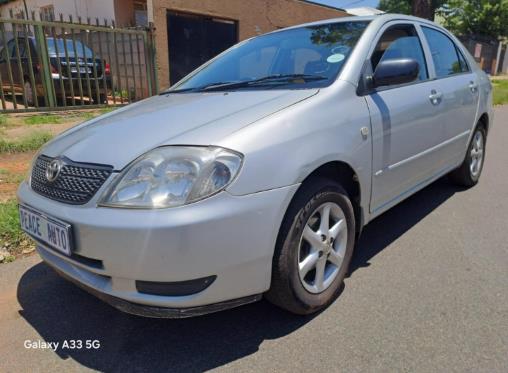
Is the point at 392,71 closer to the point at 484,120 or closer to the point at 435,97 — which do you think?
the point at 435,97

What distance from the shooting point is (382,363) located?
1997mm

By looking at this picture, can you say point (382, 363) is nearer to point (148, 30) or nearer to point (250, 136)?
point (250, 136)

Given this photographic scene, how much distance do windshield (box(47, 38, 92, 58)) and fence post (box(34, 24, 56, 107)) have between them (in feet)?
0.75

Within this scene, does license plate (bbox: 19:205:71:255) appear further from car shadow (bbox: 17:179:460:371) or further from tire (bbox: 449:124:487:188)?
tire (bbox: 449:124:487:188)

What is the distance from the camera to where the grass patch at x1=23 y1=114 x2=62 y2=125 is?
298 inches

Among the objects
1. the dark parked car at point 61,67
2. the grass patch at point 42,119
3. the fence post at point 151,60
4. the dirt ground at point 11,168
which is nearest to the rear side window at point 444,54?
the dirt ground at point 11,168

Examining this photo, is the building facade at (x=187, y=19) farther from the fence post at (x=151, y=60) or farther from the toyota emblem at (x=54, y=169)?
the toyota emblem at (x=54, y=169)

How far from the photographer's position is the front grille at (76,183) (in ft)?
6.45

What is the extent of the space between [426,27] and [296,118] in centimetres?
231

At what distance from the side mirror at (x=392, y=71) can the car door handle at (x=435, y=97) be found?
2.24ft

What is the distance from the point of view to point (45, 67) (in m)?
8.52

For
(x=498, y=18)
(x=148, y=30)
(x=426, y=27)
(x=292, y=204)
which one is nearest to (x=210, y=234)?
(x=292, y=204)

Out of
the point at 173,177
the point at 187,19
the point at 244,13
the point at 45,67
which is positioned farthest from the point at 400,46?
the point at 244,13

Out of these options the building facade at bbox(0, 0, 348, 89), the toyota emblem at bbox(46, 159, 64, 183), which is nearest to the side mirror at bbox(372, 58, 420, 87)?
the toyota emblem at bbox(46, 159, 64, 183)
